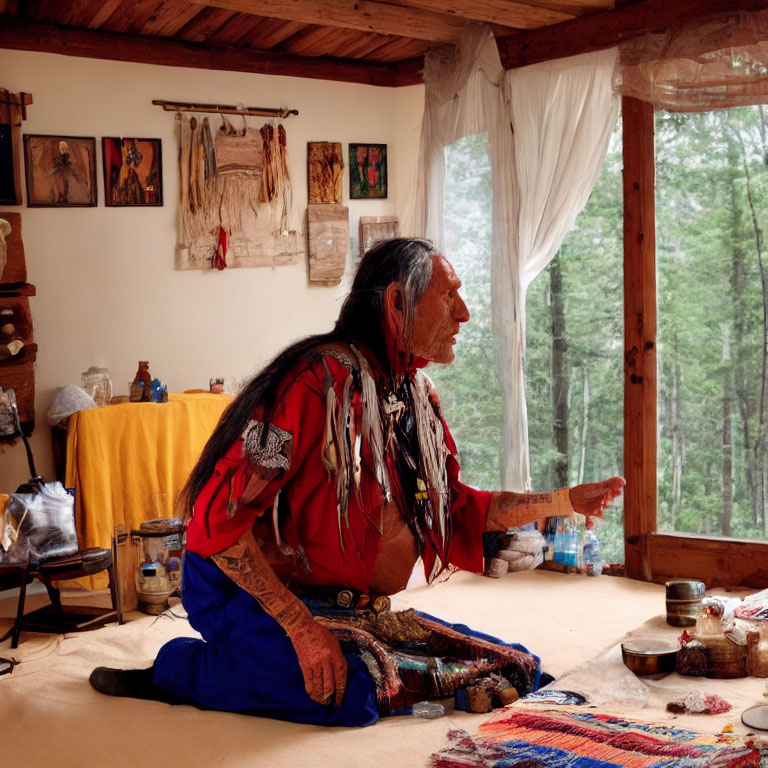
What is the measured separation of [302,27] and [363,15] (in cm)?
57

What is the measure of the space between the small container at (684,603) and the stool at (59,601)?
220cm

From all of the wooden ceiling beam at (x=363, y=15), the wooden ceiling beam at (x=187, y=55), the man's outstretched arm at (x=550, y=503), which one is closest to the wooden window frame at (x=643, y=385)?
the wooden ceiling beam at (x=363, y=15)

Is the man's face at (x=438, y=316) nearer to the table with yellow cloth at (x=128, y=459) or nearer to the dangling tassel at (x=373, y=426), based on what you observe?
the dangling tassel at (x=373, y=426)

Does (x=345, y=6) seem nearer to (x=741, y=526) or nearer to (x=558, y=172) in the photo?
(x=558, y=172)

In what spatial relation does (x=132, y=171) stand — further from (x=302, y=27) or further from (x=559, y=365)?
(x=559, y=365)

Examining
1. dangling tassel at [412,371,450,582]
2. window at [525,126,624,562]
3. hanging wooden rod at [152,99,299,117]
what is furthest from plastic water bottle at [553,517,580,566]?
hanging wooden rod at [152,99,299,117]

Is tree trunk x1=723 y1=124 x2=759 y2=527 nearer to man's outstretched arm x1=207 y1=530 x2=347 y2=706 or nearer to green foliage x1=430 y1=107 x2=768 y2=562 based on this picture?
green foliage x1=430 y1=107 x2=768 y2=562

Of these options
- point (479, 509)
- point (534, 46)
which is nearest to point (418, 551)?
point (479, 509)

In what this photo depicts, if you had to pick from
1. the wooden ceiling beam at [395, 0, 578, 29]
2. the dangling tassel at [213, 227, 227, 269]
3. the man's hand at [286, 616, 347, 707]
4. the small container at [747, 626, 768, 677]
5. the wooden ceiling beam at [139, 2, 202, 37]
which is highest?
the wooden ceiling beam at [139, 2, 202, 37]

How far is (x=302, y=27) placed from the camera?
528cm

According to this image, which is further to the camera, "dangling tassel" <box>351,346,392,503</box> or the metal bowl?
the metal bowl

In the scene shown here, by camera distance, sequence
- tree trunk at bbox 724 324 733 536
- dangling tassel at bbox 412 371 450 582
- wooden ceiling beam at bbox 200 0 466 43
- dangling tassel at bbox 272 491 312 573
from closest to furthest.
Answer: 1. dangling tassel at bbox 272 491 312 573
2. dangling tassel at bbox 412 371 450 582
3. wooden ceiling beam at bbox 200 0 466 43
4. tree trunk at bbox 724 324 733 536

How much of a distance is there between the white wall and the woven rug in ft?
10.4

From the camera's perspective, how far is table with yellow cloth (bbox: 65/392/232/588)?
15.5 ft
